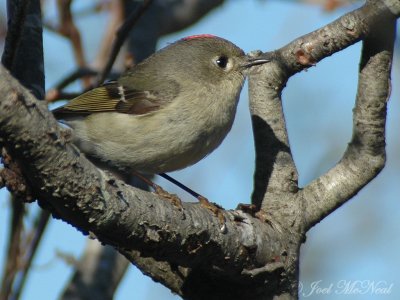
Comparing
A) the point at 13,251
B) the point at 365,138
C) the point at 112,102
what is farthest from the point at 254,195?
the point at 13,251

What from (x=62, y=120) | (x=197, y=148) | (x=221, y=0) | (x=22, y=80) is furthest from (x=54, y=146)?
(x=221, y=0)

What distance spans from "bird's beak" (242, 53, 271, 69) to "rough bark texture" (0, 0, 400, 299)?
19 cm

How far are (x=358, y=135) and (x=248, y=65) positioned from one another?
3.46 ft

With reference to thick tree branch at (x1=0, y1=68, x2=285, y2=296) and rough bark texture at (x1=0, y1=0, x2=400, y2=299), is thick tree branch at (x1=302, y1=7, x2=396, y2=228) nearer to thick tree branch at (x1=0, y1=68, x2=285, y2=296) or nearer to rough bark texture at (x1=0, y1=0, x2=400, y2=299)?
rough bark texture at (x1=0, y1=0, x2=400, y2=299)

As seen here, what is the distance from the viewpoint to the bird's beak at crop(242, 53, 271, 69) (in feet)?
9.93

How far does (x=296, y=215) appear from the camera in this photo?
257cm

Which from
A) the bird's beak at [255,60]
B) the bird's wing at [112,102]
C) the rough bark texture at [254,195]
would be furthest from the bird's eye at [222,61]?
the rough bark texture at [254,195]

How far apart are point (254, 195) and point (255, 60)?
2.57 ft

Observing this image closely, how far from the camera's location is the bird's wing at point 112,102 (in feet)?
11.0

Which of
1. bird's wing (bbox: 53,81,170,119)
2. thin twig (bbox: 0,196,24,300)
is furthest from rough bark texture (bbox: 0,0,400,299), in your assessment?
thin twig (bbox: 0,196,24,300)

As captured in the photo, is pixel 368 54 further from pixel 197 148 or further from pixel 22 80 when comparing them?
pixel 22 80

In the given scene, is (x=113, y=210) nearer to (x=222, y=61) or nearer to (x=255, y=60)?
(x=255, y=60)

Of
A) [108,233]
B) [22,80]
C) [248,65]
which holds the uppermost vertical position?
[248,65]

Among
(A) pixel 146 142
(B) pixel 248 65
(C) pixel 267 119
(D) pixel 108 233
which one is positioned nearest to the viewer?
(D) pixel 108 233
